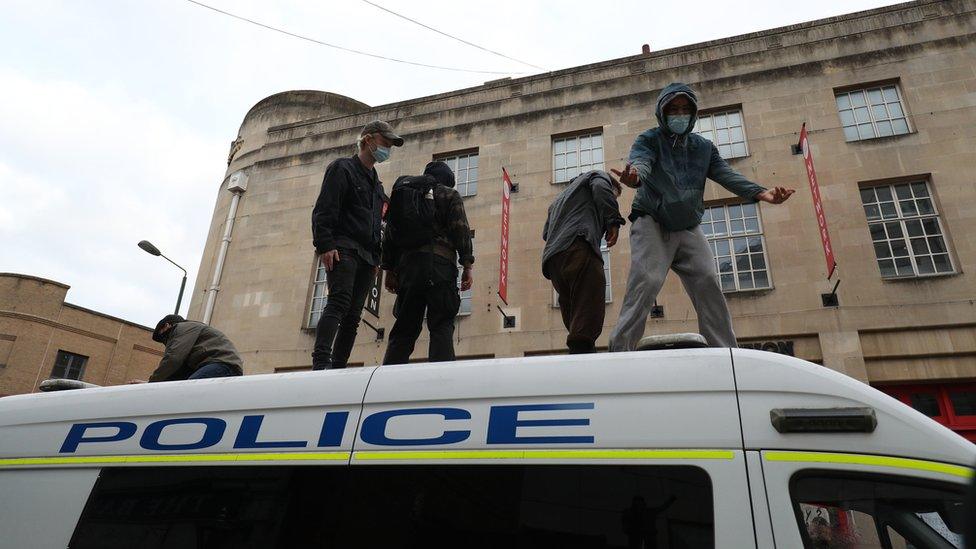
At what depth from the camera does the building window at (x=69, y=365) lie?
105 feet

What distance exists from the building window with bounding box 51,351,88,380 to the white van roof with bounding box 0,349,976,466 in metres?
36.4

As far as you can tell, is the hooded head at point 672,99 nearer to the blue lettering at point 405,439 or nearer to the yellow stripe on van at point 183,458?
the blue lettering at point 405,439

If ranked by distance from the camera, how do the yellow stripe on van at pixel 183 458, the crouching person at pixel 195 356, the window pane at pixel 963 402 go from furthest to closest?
1. the window pane at pixel 963 402
2. the crouching person at pixel 195 356
3. the yellow stripe on van at pixel 183 458

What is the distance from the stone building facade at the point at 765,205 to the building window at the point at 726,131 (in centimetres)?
5

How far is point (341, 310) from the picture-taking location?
4805 mm

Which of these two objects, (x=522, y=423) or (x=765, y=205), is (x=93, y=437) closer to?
(x=522, y=423)

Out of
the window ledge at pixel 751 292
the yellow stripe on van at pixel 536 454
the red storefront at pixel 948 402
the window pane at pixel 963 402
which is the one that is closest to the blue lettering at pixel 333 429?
the yellow stripe on van at pixel 536 454

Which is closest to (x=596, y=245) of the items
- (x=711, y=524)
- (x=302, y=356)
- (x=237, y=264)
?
(x=711, y=524)

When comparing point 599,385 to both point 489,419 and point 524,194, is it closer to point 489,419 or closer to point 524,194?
point 489,419

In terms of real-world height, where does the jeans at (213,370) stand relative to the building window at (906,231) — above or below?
below

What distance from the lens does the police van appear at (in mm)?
1859

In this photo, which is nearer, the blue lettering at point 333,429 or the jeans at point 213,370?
the blue lettering at point 333,429

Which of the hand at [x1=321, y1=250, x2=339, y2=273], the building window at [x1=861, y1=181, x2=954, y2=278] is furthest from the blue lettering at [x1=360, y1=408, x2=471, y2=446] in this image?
the building window at [x1=861, y1=181, x2=954, y2=278]

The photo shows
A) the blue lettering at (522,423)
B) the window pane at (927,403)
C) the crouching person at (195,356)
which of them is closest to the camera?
the blue lettering at (522,423)
